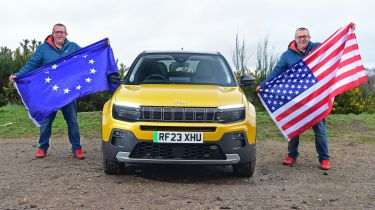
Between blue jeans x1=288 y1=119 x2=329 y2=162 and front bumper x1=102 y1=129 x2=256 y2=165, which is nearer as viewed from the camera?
front bumper x1=102 y1=129 x2=256 y2=165

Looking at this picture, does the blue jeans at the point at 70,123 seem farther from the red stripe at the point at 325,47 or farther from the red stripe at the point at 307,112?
the red stripe at the point at 325,47

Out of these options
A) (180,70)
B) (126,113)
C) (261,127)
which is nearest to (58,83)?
(180,70)

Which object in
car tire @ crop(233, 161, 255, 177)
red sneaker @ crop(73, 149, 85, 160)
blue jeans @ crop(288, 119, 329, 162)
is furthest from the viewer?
red sneaker @ crop(73, 149, 85, 160)

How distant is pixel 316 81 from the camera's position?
8.55m

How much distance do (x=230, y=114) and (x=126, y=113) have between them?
1309 millimetres

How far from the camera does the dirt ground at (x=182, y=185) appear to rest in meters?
5.90

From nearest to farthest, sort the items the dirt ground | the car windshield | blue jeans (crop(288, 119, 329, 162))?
the dirt ground → the car windshield → blue jeans (crop(288, 119, 329, 162))

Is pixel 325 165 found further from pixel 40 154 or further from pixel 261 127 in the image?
pixel 261 127

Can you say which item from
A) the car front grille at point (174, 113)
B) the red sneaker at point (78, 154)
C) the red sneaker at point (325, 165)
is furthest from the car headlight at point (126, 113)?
the red sneaker at point (325, 165)

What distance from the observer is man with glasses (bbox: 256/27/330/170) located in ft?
27.4

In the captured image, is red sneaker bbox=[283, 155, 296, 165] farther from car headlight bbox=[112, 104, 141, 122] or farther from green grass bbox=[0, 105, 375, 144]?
green grass bbox=[0, 105, 375, 144]

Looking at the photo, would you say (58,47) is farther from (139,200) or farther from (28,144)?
(139,200)

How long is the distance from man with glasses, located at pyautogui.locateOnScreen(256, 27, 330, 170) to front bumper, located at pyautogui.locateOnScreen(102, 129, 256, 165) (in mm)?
2015

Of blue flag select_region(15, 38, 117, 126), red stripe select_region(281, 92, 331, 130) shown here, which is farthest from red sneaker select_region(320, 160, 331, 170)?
blue flag select_region(15, 38, 117, 126)
